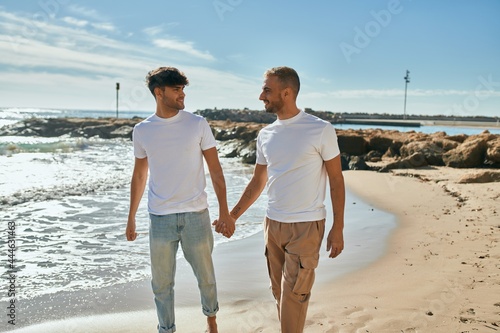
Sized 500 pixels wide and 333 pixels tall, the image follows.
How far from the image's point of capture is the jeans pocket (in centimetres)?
300

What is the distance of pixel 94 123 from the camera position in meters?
49.7

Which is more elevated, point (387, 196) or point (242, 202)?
point (242, 202)

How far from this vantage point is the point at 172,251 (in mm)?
3301

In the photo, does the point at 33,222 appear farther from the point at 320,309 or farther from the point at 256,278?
the point at 320,309

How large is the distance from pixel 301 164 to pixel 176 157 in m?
0.87

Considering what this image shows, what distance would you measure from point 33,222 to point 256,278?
17.1ft

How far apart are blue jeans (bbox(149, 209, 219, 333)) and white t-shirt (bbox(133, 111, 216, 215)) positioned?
0.08 metres

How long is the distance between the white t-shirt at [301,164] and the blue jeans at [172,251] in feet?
1.79

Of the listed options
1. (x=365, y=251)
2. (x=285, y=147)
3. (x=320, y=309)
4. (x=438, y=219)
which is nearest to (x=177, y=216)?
(x=285, y=147)

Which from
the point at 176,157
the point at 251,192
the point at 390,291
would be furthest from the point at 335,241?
the point at 390,291
